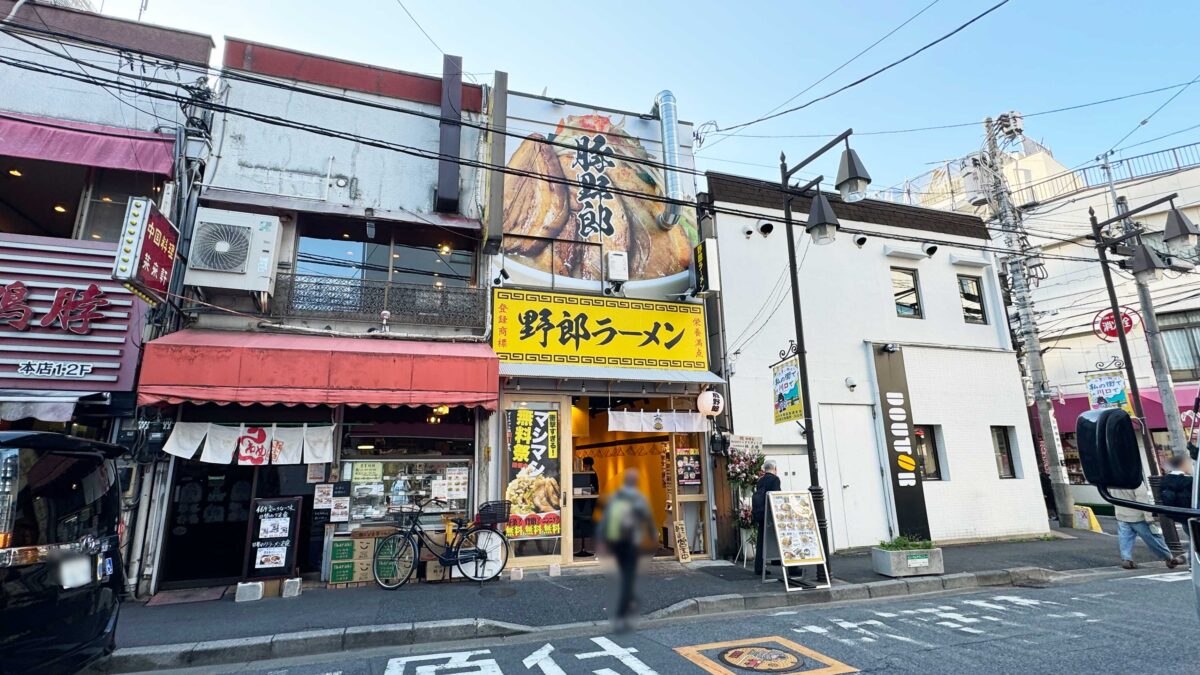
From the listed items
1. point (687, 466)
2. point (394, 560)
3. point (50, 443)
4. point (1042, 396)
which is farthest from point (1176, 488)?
point (50, 443)

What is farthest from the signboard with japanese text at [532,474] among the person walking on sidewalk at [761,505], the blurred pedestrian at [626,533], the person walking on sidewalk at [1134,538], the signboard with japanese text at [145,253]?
the person walking on sidewalk at [1134,538]

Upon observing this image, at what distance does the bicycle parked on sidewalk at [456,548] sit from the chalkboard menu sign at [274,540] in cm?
136

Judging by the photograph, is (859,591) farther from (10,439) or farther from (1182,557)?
(10,439)

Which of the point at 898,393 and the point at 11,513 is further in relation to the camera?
the point at 898,393

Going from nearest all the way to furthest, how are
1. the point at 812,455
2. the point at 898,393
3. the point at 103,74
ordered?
the point at 812,455
the point at 103,74
the point at 898,393

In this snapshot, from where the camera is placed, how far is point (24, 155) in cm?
924

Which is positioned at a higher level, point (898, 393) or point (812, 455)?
point (898, 393)

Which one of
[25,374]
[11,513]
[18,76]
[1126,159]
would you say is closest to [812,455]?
[11,513]

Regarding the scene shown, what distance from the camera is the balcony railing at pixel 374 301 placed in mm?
10617

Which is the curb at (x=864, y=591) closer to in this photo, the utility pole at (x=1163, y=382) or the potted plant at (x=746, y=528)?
the potted plant at (x=746, y=528)

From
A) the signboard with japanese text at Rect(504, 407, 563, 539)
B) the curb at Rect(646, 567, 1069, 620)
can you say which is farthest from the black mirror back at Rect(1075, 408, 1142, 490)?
the signboard with japanese text at Rect(504, 407, 563, 539)

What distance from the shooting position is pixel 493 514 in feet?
33.1

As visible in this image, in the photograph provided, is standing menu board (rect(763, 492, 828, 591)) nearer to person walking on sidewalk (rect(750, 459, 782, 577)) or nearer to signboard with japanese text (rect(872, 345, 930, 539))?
person walking on sidewalk (rect(750, 459, 782, 577))

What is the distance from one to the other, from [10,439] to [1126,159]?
33.2m
